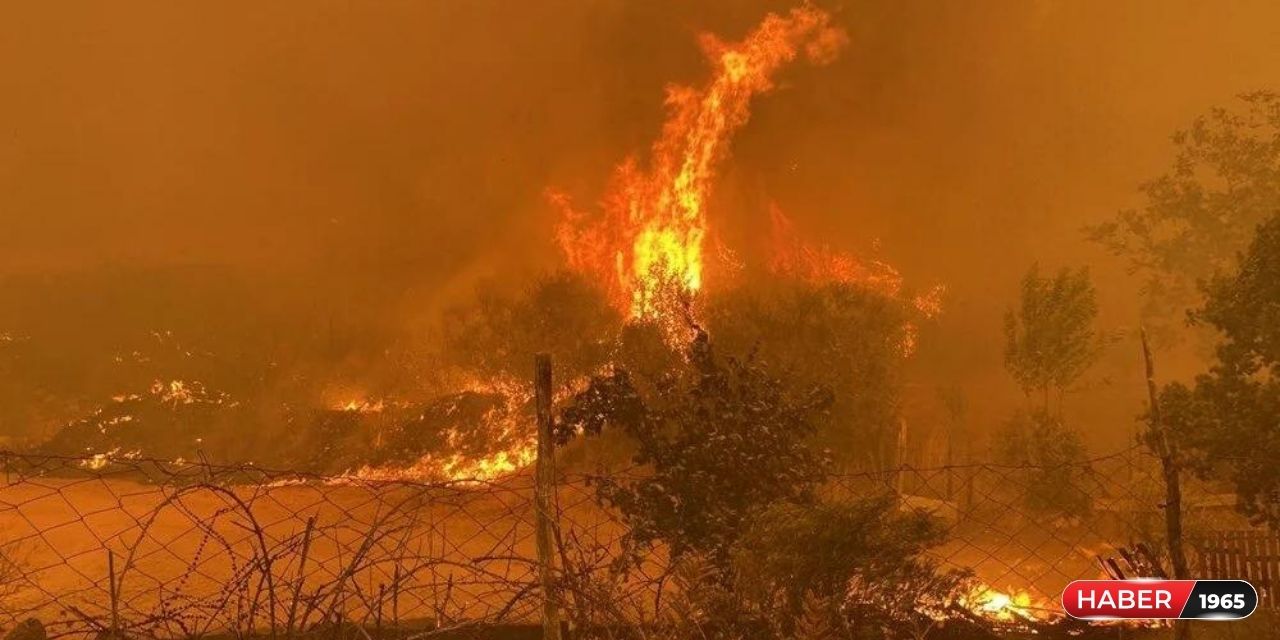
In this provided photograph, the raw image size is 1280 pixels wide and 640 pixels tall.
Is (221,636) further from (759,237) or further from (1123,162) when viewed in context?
(1123,162)

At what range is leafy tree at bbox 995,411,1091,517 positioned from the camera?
611 inches

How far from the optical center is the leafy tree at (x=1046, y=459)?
1552 centimetres

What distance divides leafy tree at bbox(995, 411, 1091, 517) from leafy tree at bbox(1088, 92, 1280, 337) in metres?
11.3

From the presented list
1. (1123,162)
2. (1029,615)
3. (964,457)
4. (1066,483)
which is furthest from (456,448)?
(1123,162)

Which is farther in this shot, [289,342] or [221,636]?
[289,342]

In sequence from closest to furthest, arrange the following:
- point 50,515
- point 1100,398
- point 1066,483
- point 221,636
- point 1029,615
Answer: point 221,636 → point 1029,615 → point 1066,483 → point 50,515 → point 1100,398

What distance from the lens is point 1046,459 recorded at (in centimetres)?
1708

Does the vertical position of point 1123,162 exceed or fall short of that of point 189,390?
it exceeds it

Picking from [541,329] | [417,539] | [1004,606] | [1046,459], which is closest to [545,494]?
[1004,606]

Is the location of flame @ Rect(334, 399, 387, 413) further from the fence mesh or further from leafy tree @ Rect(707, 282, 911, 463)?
leafy tree @ Rect(707, 282, 911, 463)

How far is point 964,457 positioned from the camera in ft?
68.9

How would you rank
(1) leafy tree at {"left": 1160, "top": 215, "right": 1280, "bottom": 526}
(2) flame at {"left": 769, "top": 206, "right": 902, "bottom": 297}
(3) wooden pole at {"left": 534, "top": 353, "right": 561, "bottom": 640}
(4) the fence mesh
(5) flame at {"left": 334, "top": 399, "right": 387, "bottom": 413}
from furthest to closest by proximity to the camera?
(2) flame at {"left": 769, "top": 206, "right": 902, "bottom": 297} < (5) flame at {"left": 334, "top": 399, "right": 387, "bottom": 413} < (4) the fence mesh < (1) leafy tree at {"left": 1160, "top": 215, "right": 1280, "bottom": 526} < (3) wooden pole at {"left": 534, "top": 353, "right": 561, "bottom": 640}

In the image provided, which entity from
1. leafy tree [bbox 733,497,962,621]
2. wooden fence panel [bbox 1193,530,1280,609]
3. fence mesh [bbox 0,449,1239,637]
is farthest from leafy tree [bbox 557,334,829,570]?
wooden fence panel [bbox 1193,530,1280,609]

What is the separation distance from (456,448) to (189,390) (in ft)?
67.4
